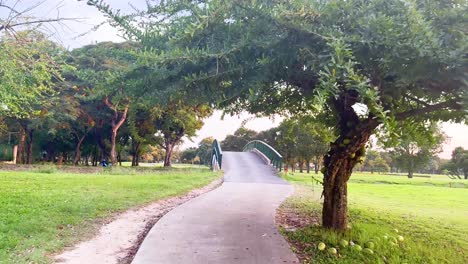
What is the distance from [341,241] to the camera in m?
5.56

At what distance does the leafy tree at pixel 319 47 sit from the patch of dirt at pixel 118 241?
2.42 meters

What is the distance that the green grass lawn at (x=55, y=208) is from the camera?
5262 millimetres

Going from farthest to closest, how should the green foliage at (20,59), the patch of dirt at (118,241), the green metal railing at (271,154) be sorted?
the green metal railing at (271,154)
the green foliage at (20,59)
the patch of dirt at (118,241)

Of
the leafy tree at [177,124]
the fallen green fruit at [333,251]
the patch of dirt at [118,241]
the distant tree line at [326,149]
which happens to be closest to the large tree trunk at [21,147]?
the leafy tree at [177,124]

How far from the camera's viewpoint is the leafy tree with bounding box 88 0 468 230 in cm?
348

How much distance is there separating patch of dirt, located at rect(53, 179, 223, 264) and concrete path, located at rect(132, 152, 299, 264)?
0.80 feet

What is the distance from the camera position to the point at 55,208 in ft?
25.1

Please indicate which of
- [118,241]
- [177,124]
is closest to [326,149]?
[177,124]

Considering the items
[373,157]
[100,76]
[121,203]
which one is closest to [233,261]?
[100,76]

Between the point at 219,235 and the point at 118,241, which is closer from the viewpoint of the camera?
the point at 118,241

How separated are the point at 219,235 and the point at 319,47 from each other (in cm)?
343

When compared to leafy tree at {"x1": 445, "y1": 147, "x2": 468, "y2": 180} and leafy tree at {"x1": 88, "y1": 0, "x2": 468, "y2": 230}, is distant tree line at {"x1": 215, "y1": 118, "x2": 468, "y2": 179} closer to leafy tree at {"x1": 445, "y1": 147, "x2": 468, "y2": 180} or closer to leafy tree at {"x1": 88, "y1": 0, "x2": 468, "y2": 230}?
leafy tree at {"x1": 445, "y1": 147, "x2": 468, "y2": 180}

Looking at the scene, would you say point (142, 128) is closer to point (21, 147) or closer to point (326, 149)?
point (21, 147)

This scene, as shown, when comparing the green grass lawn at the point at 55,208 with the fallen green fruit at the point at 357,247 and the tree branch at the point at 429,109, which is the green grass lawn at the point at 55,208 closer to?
the fallen green fruit at the point at 357,247
